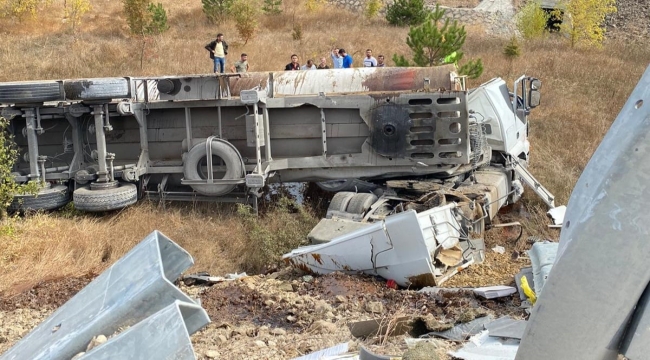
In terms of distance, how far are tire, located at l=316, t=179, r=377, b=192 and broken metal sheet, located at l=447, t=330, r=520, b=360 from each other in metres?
5.23

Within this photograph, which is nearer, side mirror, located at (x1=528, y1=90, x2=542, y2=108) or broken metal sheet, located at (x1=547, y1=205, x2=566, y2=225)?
broken metal sheet, located at (x1=547, y1=205, x2=566, y2=225)

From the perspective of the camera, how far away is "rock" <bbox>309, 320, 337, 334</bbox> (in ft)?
17.5

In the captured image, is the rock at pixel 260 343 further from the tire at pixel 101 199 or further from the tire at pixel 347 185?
the tire at pixel 101 199

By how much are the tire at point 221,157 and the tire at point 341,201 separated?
1.53 meters

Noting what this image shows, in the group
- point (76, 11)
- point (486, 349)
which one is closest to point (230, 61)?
point (76, 11)

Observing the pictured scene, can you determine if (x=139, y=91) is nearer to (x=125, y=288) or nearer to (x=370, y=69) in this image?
(x=370, y=69)

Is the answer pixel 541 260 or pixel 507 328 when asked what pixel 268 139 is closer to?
pixel 541 260

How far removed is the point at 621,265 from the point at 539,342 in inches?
16.4

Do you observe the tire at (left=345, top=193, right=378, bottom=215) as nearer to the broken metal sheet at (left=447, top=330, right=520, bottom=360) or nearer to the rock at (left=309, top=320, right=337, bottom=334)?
the rock at (left=309, top=320, right=337, bottom=334)

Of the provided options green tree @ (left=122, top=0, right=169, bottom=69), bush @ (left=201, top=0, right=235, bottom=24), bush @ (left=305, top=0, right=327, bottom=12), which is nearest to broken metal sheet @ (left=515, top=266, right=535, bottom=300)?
green tree @ (left=122, top=0, right=169, bottom=69)

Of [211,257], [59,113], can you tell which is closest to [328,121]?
[211,257]

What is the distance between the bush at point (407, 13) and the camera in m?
26.3

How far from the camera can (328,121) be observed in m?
9.77

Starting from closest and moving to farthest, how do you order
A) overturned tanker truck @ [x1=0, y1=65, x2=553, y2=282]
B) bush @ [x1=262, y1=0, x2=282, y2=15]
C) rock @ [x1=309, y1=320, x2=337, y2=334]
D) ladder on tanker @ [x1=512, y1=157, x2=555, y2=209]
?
rock @ [x1=309, y1=320, x2=337, y2=334] → overturned tanker truck @ [x1=0, y1=65, x2=553, y2=282] → ladder on tanker @ [x1=512, y1=157, x2=555, y2=209] → bush @ [x1=262, y1=0, x2=282, y2=15]
